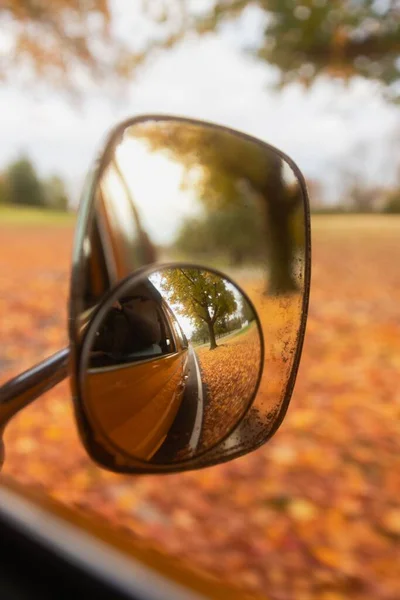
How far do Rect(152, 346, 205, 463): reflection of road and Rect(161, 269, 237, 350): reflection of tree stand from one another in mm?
44

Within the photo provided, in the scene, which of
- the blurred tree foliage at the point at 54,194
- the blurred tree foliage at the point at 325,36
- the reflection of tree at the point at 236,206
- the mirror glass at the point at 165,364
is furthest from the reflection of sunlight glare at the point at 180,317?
the blurred tree foliage at the point at 54,194

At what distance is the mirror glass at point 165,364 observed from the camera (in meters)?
0.73

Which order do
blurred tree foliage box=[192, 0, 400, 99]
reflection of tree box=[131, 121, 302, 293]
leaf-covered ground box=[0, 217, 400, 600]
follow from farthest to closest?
blurred tree foliage box=[192, 0, 400, 99] < leaf-covered ground box=[0, 217, 400, 600] < reflection of tree box=[131, 121, 302, 293]

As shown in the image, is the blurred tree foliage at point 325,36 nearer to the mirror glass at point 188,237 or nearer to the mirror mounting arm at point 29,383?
the mirror glass at point 188,237

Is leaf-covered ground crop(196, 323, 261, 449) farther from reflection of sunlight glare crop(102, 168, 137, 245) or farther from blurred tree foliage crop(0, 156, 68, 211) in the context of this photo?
blurred tree foliage crop(0, 156, 68, 211)

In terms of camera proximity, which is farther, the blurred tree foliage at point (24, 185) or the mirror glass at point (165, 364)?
the blurred tree foliage at point (24, 185)

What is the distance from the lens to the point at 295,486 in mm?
2719

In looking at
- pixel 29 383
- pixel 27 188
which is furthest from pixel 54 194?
pixel 29 383

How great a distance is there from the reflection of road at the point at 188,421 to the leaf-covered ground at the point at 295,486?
5.15ft

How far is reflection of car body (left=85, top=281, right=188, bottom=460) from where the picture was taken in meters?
0.74

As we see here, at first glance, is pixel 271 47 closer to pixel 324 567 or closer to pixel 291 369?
pixel 324 567

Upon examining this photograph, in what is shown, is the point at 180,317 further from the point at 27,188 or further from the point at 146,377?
the point at 27,188

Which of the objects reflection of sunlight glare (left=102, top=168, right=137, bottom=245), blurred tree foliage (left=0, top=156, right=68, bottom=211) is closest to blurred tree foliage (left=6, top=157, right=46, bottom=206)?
blurred tree foliage (left=0, top=156, right=68, bottom=211)

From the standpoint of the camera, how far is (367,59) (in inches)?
115
